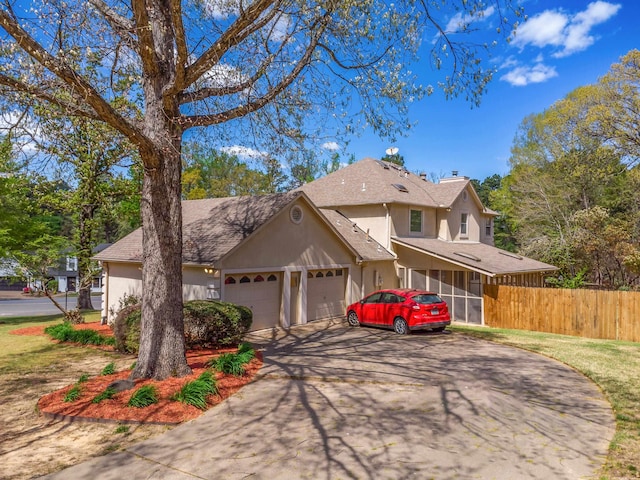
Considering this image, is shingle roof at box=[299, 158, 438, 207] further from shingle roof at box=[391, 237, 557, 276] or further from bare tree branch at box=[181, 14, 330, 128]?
bare tree branch at box=[181, 14, 330, 128]

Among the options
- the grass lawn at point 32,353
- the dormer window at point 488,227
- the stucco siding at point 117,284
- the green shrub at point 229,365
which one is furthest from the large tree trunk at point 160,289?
the dormer window at point 488,227

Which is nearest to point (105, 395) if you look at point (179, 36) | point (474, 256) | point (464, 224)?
point (179, 36)

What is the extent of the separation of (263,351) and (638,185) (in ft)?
103

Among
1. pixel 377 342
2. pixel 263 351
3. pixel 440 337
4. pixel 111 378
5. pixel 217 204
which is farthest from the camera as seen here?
pixel 217 204

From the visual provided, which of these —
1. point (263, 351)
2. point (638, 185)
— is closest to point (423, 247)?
point (263, 351)

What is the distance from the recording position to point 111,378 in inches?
384

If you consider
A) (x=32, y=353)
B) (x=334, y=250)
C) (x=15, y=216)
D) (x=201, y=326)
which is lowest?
(x=32, y=353)

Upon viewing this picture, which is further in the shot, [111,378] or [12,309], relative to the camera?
[12,309]

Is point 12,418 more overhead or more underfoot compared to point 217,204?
more underfoot

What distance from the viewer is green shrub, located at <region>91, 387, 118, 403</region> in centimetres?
818

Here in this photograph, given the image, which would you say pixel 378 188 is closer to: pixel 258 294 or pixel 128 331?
pixel 258 294

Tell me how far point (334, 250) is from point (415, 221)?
7.27 metres

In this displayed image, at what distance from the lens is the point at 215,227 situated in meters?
18.0

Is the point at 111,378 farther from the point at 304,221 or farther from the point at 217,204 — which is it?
the point at 217,204
